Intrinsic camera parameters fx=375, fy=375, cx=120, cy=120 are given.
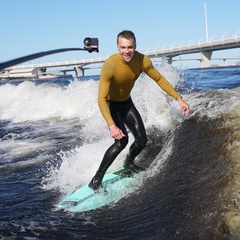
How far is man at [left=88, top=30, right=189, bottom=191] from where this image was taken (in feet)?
15.4

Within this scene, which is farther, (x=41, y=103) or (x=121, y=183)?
(x=41, y=103)

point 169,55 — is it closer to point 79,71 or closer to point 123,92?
point 79,71

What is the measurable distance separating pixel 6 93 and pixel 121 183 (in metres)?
22.7

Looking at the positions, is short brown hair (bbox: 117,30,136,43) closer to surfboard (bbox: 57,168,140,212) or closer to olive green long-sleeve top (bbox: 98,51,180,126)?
olive green long-sleeve top (bbox: 98,51,180,126)

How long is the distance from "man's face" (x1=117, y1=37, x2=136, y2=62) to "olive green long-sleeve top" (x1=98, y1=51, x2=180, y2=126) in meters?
0.14

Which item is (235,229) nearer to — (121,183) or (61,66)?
(121,183)

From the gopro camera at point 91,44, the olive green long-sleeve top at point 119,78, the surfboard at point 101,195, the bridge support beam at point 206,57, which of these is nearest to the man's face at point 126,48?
the olive green long-sleeve top at point 119,78

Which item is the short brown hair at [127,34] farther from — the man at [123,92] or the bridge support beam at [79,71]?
the bridge support beam at [79,71]

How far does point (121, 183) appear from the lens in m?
5.62

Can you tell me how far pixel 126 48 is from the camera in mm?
4676

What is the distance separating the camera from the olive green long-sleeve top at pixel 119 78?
4.75 meters

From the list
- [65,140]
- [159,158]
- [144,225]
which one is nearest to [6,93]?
[65,140]

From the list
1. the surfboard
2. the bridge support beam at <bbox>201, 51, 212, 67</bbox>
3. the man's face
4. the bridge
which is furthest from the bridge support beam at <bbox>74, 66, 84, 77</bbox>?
the man's face

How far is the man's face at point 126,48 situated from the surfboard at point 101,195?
1884 mm
